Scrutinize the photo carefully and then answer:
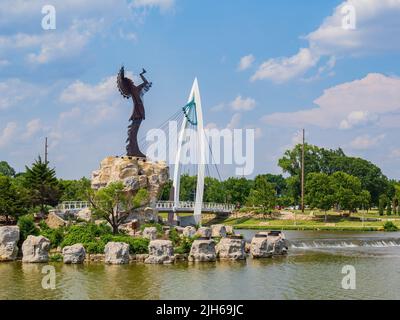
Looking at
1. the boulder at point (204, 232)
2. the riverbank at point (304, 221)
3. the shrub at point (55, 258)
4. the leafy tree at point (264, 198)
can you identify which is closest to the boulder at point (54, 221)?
the shrub at point (55, 258)

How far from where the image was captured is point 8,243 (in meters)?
30.1

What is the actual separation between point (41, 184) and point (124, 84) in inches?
361

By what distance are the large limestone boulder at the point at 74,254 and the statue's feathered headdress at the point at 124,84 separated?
14647mm

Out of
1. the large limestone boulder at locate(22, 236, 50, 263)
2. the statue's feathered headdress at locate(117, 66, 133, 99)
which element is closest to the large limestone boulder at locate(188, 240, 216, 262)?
the large limestone boulder at locate(22, 236, 50, 263)

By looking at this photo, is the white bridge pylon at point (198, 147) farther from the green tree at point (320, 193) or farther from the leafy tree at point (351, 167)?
the leafy tree at point (351, 167)

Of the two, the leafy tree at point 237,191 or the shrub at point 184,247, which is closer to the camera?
the shrub at point 184,247

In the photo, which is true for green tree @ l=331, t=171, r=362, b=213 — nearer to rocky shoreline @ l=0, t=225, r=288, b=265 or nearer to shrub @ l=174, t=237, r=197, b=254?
rocky shoreline @ l=0, t=225, r=288, b=265

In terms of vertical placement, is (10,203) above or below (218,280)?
above

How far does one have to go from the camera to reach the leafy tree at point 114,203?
112 feet

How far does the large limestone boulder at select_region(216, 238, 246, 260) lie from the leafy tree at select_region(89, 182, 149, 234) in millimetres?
6828

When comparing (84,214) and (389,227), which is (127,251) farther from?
(389,227)

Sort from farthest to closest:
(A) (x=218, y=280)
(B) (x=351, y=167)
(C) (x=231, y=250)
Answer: (B) (x=351, y=167), (C) (x=231, y=250), (A) (x=218, y=280)

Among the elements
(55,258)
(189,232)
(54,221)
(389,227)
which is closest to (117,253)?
(55,258)

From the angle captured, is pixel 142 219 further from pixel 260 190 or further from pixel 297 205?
pixel 297 205
